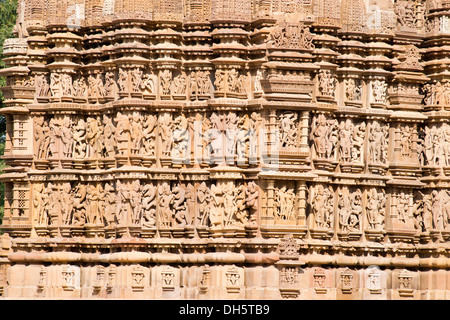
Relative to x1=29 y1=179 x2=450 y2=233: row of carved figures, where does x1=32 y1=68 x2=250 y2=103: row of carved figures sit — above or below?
above

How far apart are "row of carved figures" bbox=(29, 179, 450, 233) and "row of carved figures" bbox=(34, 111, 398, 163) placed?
0.75 metres

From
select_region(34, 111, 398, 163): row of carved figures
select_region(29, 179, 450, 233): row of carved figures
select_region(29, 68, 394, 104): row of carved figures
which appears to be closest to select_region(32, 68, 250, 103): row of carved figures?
select_region(29, 68, 394, 104): row of carved figures

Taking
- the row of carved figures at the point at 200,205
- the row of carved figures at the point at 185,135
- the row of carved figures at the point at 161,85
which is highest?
the row of carved figures at the point at 161,85

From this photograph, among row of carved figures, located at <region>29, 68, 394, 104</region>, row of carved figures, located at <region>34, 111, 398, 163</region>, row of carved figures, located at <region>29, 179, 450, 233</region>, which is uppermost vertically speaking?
row of carved figures, located at <region>29, 68, 394, 104</region>

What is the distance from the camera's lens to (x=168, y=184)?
35844 mm

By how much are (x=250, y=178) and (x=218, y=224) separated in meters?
1.25

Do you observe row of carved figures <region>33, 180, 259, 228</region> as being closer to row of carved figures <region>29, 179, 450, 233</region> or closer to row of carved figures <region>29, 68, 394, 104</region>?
row of carved figures <region>29, 179, 450, 233</region>

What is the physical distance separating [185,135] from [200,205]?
165 cm

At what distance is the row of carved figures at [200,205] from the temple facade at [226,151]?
44 mm

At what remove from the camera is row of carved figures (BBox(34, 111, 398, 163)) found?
35594 mm

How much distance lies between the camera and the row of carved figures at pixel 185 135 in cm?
3559

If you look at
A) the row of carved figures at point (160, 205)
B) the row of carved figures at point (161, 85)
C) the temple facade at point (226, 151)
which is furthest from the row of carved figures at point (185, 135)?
the row of carved figures at point (160, 205)

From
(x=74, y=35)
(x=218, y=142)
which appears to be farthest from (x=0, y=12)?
(x=218, y=142)

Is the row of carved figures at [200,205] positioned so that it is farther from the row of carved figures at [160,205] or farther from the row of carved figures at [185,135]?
the row of carved figures at [185,135]
